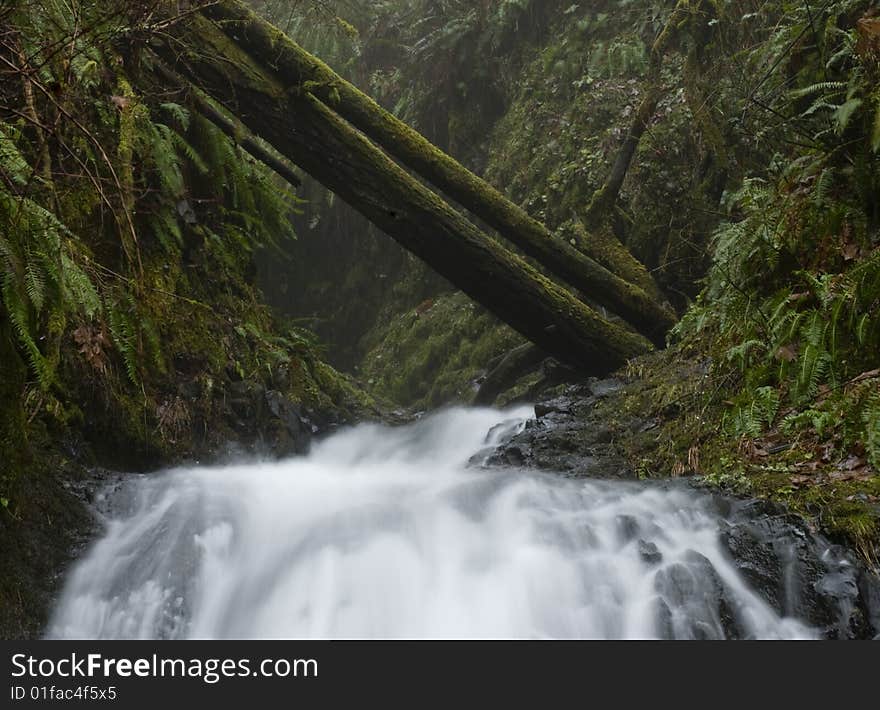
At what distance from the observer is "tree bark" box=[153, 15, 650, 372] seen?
6062 mm

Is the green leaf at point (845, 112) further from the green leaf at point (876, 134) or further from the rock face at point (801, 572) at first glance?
the rock face at point (801, 572)

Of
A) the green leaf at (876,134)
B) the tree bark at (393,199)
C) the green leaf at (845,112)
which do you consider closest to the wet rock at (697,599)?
the green leaf at (876,134)

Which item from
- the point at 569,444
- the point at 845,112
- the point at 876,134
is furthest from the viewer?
the point at 569,444

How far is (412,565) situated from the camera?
12.5 feet

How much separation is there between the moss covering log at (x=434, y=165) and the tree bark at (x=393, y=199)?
0.56ft

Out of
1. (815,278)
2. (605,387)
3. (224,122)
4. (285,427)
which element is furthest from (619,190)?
(285,427)

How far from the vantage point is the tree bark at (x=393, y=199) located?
19.9 ft

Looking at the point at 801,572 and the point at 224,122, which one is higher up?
the point at 801,572

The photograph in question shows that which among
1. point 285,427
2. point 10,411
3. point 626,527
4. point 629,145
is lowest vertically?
point 285,427

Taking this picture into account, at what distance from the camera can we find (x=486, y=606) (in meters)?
3.46

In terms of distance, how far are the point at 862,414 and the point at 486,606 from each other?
2.00 metres

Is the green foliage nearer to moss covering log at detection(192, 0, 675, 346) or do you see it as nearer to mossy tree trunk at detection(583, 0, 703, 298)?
moss covering log at detection(192, 0, 675, 346)

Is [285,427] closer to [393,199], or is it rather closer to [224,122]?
[393,199]

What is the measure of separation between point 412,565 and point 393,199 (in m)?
3.67
